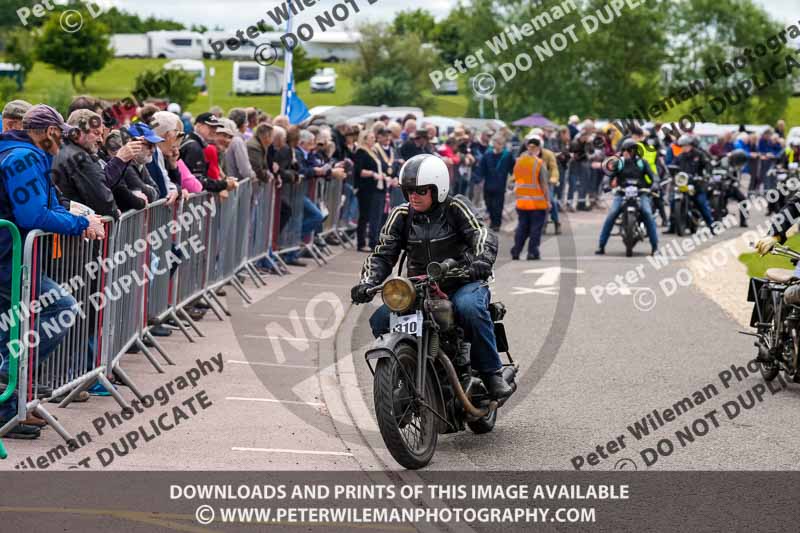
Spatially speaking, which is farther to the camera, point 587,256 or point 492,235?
point 587,256

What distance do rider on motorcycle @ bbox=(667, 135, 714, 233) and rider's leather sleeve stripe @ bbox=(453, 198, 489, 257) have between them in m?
18.2

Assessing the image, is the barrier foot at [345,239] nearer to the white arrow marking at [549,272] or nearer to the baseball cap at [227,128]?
the white arrow marking at [549,272]

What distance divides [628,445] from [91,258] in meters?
3.67

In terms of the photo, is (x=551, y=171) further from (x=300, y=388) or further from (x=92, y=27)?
(x=92, y=27)

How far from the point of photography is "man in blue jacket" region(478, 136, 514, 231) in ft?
85.9

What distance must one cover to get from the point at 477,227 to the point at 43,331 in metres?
2.74

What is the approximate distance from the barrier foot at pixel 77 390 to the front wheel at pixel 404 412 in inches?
85.4

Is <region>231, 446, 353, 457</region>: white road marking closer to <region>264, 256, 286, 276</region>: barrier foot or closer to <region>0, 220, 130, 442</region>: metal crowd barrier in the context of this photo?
<region>0, 220, 130, 442</region>: metal crowd barrier

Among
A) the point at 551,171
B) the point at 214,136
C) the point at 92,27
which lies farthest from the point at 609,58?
the point at 214,136

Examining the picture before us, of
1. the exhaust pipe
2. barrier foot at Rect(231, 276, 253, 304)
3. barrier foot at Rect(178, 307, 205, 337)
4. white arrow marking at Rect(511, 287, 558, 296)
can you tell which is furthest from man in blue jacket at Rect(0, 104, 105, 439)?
white arrow marking at Rect(511, 287, 558, 296)

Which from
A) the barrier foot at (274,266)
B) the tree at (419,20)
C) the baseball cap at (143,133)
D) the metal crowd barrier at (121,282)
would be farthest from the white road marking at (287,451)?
the tree at (419,20)

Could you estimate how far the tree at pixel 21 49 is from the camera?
2992 inches

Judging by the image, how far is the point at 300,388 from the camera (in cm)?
1038

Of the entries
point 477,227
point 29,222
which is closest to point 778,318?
point 477,227
